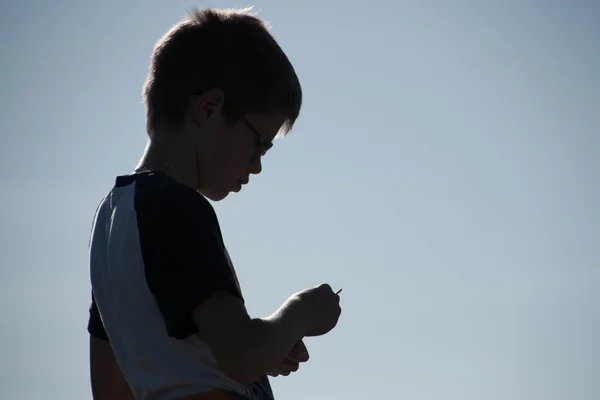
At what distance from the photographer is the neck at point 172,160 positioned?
1731 millimetres

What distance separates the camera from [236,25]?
195cm

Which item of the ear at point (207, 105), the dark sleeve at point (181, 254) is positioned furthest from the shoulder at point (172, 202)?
the ear at point (207, 105)

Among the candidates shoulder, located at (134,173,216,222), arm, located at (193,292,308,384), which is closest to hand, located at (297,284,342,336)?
arm, located at (193,292,308,384)

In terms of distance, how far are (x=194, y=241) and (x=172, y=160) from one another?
0.31 meters

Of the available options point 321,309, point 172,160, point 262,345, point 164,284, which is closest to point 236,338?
point 262,345

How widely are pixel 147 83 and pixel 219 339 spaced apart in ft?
2.69

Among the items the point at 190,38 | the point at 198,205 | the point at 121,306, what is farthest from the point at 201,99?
the point at 121,306

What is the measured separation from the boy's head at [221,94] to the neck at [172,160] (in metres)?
0.02

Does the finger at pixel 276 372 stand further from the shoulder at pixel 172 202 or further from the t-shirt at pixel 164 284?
the shoulder at pixel 172 202

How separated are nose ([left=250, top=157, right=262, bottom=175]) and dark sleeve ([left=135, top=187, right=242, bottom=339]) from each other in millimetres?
396

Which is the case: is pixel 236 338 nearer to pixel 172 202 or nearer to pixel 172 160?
pixel 172 202

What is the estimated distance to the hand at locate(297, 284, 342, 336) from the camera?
168 centimetres

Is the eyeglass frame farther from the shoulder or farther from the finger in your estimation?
the finger

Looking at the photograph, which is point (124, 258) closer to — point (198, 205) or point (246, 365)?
point (198, 205)
